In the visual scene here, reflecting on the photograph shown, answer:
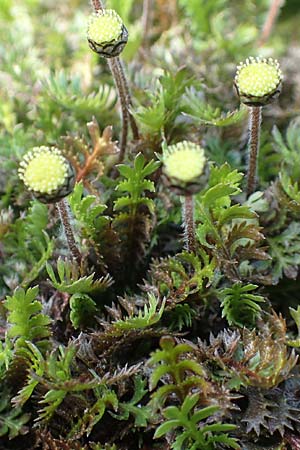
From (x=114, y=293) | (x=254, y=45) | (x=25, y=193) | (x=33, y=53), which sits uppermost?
(x=33, y=53)

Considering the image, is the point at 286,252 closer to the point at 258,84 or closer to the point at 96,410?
the point at 258,84

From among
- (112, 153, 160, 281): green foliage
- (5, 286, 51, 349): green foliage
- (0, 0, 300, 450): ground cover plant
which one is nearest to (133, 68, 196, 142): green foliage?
(0, 0, 300, 450): ground cover plant

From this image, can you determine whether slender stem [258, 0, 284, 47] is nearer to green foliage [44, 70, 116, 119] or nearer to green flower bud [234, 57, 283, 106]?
green foliage [44, 70, 116, 119]

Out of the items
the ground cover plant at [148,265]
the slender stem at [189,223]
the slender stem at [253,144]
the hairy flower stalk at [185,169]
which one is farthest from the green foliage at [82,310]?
the slender stem at [253,144]

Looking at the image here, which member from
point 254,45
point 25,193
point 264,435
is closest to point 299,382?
point 264,435

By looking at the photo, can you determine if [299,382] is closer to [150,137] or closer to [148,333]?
[148,333]
